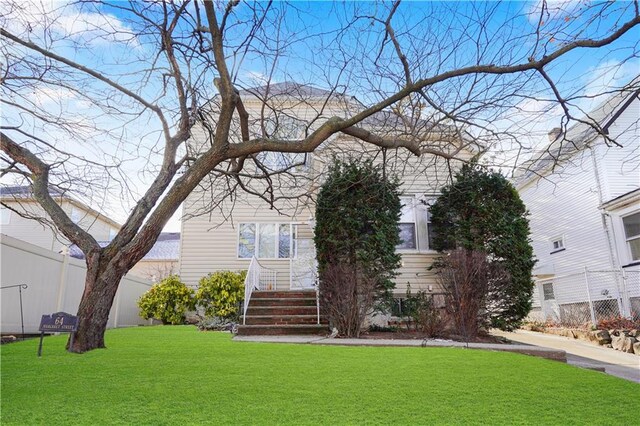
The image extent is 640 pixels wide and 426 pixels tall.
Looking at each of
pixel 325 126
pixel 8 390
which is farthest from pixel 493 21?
pixel 8 390

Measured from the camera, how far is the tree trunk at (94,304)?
4918 mm

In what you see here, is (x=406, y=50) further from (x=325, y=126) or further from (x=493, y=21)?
(x=325, y=126)

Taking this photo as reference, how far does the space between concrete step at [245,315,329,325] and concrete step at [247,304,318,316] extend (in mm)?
275

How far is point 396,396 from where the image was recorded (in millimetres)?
3135

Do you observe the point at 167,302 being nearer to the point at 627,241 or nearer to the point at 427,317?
the point at 427,317

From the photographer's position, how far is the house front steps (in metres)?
8.45

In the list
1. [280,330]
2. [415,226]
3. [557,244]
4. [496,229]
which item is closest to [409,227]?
[415,226]

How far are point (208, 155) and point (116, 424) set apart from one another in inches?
142

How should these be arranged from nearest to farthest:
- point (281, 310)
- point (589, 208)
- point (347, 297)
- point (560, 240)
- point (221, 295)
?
point (347, 297) → point (281, 310) → point (221, 295) → point (589, 208) → point (560, 240)

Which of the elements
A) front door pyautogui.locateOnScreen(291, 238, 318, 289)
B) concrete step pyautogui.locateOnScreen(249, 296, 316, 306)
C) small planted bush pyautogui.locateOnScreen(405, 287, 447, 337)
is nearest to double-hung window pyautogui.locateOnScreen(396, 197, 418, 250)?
small planted bush pyautogui.locateOnScreen(405, 287, 447, 337)

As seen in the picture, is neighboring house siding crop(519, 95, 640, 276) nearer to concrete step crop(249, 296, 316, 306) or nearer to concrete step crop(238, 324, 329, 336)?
concrete step crop(249, 296, 316, 306)

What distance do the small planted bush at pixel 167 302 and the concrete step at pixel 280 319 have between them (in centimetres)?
372

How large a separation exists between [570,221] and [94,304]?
624 inches

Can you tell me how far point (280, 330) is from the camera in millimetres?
8469
